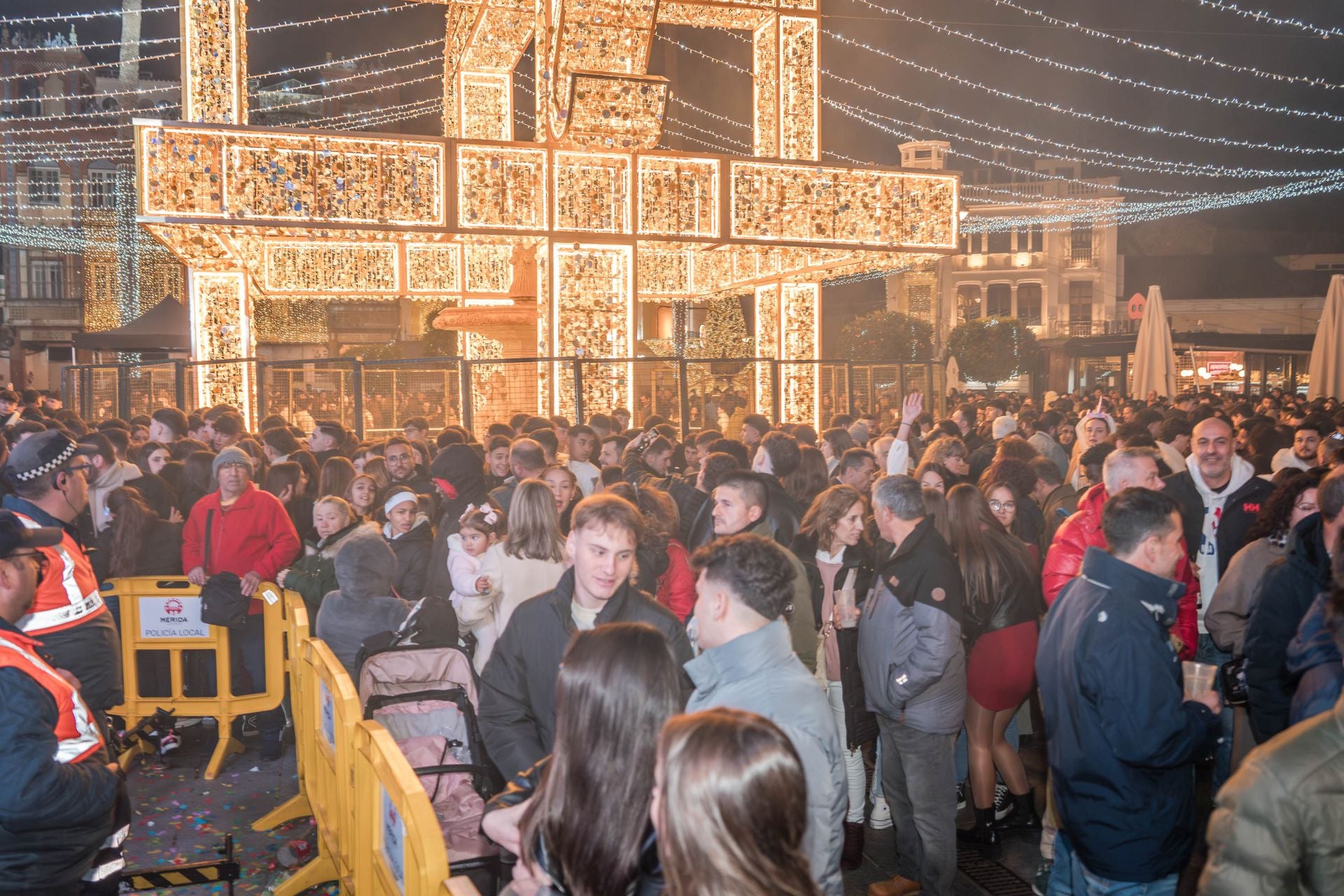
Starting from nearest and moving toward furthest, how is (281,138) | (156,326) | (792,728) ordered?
1. (792,728)
2. (281,138)
3. (156,326)

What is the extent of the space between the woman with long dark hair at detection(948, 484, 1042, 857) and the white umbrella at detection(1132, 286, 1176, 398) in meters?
14.8

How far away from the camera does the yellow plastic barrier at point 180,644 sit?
6570mm

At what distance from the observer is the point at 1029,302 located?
60406 millimetres

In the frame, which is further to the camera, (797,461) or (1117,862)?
(797,461)

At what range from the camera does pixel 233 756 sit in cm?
678

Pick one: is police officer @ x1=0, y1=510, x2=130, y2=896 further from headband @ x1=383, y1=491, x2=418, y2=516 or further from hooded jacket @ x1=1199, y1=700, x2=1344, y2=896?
hooded jacket @ x1=1199, y1=700, x2=1344, y2=896

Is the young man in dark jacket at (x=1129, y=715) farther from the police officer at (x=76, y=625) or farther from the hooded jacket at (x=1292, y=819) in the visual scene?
the police officer at (x=76, y=625)

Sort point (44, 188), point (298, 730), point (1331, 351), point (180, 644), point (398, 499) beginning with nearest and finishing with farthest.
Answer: point (298, 730) < point (398, 499) < point (180, 644) < point (1331, 351) < point (44, 188)

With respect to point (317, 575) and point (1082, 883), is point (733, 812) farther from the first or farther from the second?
point (317, 575)

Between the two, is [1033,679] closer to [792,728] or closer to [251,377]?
[792,728]

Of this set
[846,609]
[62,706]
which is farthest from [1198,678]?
[62,706]

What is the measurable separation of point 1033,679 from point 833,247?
39.1ft

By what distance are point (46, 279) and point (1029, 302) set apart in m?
50.7

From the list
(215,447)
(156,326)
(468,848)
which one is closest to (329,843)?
(468,848)
